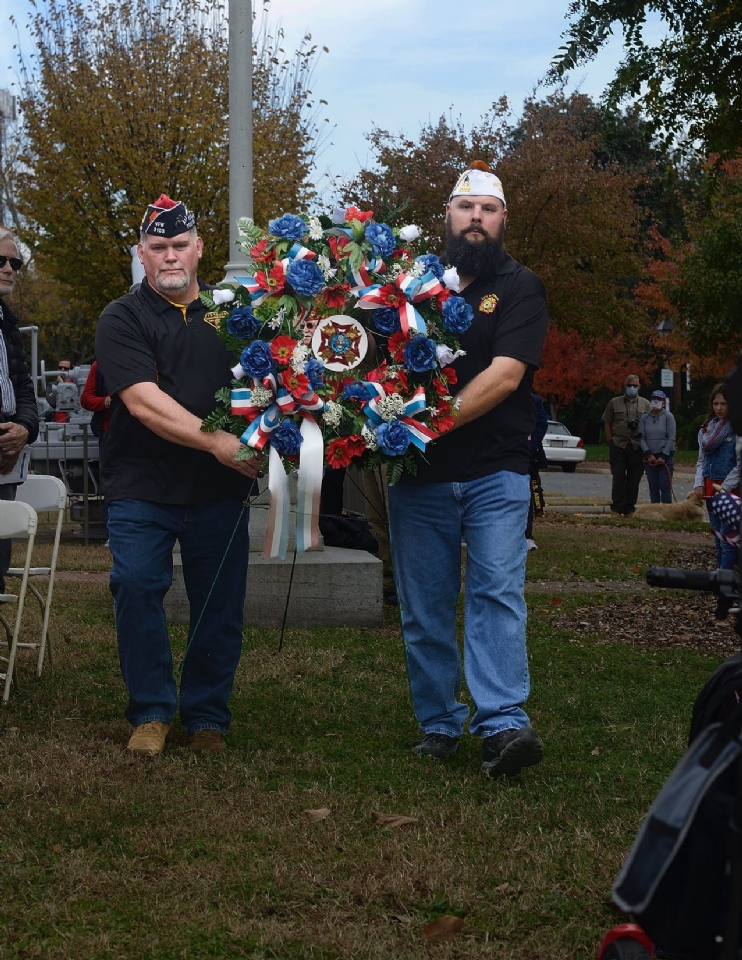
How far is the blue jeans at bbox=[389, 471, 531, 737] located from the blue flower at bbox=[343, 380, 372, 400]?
0.56 meters

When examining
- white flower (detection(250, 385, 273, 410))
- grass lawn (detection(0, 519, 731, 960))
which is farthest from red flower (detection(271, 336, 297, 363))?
grass lawn (detection(0, 519, 731, 960))

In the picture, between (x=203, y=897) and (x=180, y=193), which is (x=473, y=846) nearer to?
(x=203, y=897)

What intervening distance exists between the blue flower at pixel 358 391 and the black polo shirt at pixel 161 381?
0.66 metres

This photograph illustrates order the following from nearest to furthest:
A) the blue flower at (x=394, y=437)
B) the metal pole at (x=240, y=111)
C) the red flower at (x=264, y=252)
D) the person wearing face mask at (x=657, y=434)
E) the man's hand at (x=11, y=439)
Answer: the blue flower at (x=394, y=437), the red flower at (x=264, y=252), the man's hand at (x=11, y=439), the metal pole at (x=240, y=111), the person wearing face mask at (x=657, y=434)

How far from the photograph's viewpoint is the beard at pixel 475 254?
17.4ft

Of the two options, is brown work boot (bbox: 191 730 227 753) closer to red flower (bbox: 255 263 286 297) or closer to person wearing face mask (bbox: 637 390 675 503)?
red flower (bbox: 255 263 286 297)

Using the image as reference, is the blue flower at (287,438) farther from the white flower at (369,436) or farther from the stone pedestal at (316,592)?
the stone pedestal at (316,592)

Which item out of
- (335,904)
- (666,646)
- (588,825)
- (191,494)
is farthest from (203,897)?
(666,646)

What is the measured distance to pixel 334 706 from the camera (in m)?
6.48

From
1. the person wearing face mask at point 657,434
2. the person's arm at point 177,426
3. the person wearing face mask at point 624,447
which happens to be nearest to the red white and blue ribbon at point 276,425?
the person's arm at point 177,426

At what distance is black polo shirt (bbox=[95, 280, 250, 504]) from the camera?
5.38 meters

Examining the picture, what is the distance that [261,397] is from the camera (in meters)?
4.97

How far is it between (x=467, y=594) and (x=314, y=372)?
1128mm

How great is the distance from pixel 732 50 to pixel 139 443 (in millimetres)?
5904
